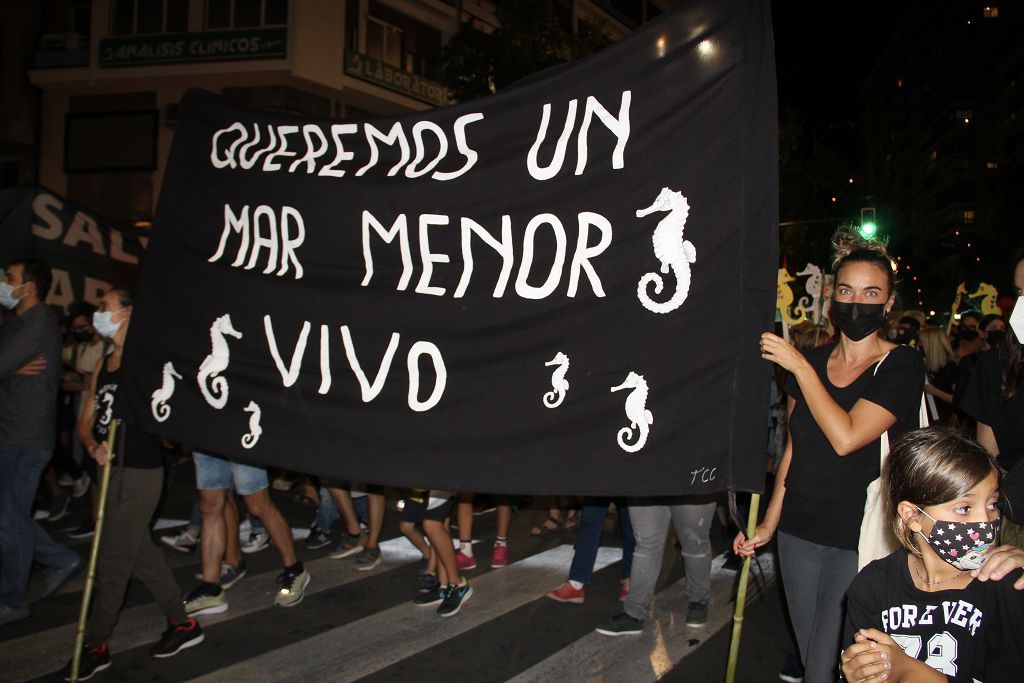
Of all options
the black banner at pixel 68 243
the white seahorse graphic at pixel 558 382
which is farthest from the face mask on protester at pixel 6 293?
the white seahorse graphic at pixel 558 382

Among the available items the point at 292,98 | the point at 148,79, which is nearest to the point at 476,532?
the point at 292,98

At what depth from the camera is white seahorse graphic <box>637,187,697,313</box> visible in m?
3.09

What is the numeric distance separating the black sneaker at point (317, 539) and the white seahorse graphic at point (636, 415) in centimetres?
528

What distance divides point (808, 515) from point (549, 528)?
5.16 meters

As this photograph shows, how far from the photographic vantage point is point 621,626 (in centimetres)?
560

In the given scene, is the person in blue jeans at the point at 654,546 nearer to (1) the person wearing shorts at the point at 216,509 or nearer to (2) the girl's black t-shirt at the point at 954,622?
(1) the person wearing shorts at the point at 216,509

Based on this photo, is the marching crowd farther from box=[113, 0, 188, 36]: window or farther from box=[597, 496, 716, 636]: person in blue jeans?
box=[113, 0, 188, 36]: window

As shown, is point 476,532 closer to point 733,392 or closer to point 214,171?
point 214,171

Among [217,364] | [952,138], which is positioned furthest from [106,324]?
[952,138]

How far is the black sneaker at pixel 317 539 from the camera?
7754mm

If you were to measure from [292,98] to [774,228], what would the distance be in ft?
79.1

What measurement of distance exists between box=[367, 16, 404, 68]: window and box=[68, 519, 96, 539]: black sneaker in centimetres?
2135

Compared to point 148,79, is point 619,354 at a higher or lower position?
lower

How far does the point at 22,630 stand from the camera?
5.52 metres
